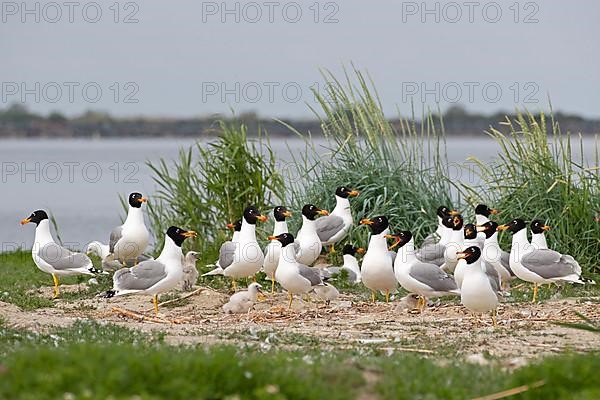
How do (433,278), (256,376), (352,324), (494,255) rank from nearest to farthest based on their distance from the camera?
(256,376) → (352,324) → (433,278) → (494,255)

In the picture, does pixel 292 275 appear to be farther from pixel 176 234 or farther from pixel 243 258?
pixel 176 234

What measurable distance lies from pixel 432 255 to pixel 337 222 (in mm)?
2157

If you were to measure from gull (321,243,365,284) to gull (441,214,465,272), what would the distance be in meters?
1.26

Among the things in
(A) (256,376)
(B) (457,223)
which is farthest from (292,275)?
(A) (256,376)

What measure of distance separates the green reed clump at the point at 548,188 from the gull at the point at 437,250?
170 centimetres

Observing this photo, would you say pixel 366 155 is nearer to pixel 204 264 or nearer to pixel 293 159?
pixel 293 159

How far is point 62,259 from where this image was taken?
12.9 metres

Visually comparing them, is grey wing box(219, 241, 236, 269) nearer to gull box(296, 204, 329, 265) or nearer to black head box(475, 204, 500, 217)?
gull box(296, 204, 329, 265)

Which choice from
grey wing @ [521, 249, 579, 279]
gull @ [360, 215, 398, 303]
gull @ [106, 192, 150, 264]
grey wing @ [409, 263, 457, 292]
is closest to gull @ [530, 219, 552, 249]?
grey wing @ [521, 249, 579, 279]

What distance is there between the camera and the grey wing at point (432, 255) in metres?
12.6

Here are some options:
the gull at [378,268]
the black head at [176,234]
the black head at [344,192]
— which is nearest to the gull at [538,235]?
the gull at [378,268]

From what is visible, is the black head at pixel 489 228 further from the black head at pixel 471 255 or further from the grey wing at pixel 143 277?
the grey wing at pixel 143 277

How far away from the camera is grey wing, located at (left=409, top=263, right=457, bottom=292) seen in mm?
11000

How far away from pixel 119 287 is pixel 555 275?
494cm
